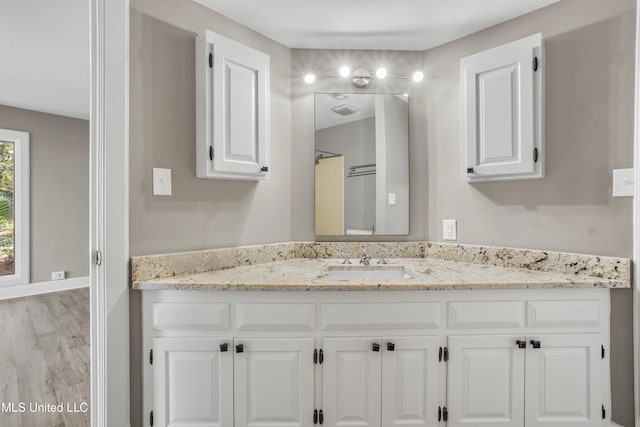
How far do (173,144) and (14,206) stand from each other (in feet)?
14.1

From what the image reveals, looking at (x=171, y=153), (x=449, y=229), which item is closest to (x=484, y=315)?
(x=449, y=229)

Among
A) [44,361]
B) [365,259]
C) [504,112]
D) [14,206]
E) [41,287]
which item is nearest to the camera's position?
[504,112]

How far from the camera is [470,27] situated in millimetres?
2104

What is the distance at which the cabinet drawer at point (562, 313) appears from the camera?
158 centimetres

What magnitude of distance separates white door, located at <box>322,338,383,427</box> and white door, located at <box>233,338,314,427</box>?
0.25 ft

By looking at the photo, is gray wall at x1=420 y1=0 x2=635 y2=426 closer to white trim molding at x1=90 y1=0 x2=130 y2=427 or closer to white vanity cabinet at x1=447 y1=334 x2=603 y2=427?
white vanity cabinet at x1=447 y1=334 x2=603 y2=427

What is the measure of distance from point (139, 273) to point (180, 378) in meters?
0.50

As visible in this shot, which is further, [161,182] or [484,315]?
[161,182]

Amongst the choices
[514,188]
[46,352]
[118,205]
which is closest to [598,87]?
[514,188]

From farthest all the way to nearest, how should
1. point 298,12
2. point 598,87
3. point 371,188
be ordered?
1. point 371,188
2. point 298,12
3. point 598,87

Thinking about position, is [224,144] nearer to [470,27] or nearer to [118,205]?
[118,205]

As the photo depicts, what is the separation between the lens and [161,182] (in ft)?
5.70

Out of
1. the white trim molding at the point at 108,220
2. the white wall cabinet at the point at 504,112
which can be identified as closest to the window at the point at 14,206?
the white trim molding at the point at 108,220

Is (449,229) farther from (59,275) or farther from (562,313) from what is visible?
(59,275)
